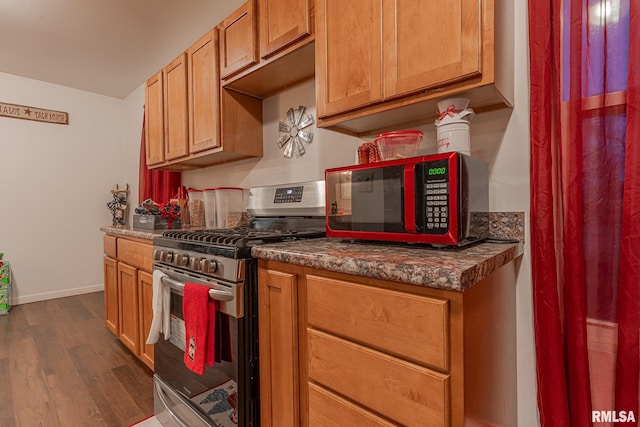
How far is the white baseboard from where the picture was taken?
12.3 ft

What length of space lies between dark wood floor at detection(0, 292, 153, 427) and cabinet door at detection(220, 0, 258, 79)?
6.59 ft

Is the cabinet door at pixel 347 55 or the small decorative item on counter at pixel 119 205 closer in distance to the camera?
the cabinet door at pixel 347 55

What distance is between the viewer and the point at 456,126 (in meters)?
1.10

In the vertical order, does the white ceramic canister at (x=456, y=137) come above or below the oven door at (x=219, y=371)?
above

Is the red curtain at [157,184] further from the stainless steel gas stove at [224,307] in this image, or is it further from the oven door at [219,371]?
the oven door at [219,371]

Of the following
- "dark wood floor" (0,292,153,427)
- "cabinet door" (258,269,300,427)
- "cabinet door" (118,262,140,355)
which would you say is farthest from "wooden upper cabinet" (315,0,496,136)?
"dark wood floor" (0,292,153,427)

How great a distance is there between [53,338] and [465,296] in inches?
134

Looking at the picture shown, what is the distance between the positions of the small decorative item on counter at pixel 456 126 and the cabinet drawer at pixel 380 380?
2.36 feet

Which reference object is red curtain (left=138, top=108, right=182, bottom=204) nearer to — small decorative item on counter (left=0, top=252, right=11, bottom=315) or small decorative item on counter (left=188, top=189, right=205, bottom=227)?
small decorative item on counter (left=188, top=189, right=205, bottom=227)

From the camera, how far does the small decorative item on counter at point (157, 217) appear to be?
235 cm

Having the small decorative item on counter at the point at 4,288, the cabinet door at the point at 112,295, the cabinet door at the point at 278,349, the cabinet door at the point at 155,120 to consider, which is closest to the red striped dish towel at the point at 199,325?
the cabinet door at the point at 278,349

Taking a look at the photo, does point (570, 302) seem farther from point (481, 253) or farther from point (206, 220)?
point (206, 220)

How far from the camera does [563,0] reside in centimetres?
105

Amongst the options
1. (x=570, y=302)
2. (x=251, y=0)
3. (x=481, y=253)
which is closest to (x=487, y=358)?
(x=481, y=253)
